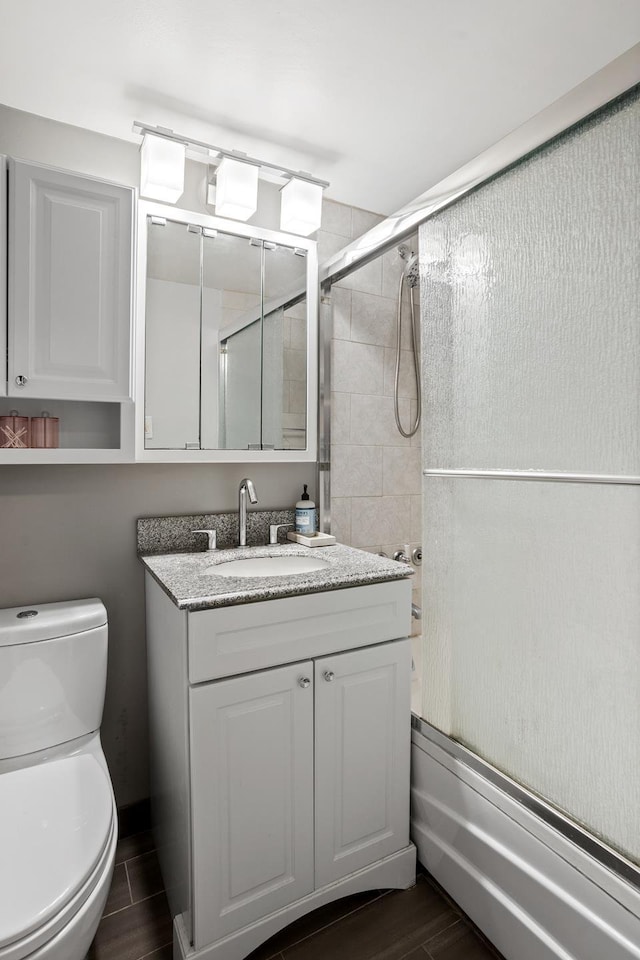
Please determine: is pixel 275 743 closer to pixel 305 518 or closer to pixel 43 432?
pixel 305 518

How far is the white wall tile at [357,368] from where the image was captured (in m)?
2.09

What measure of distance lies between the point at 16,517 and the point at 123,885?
1121mm

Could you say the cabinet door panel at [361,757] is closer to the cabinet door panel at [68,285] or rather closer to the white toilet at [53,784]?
the white toilet at [53,784]

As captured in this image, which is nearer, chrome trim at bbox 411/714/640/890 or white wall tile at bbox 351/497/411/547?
chrome trim at bbox 411/714/640/890

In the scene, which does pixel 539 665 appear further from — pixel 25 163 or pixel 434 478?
pixel 25 163

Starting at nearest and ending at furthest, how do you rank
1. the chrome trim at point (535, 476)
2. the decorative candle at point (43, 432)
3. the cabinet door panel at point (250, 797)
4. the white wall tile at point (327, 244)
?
the chrome trim at point (535, 476) < the cabinet door panel at point (250, 797) < the decorative candle at point (43, 432) < the white wall tile at point (327, 244)

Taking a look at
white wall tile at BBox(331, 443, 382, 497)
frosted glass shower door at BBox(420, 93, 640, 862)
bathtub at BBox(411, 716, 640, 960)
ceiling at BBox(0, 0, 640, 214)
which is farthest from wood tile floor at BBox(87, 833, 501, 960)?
ceiling at BBox(0, 0, 640, 214)

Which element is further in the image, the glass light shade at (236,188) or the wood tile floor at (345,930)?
the glass light shade at (236,188)

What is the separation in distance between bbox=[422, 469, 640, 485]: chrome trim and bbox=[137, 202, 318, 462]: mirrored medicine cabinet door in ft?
2.18

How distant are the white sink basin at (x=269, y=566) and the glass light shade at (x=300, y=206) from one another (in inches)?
47.2

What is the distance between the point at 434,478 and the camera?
1501 millimetres

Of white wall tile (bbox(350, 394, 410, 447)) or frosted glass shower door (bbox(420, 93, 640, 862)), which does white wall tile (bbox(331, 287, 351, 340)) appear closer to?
white wall tile (bbox(350, 394, 410, 447))

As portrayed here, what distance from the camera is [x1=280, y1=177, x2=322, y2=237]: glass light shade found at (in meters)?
1.87

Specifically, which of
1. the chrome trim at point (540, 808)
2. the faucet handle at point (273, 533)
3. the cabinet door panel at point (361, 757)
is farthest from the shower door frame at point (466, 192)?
the chrome trim at point (540, 808)
